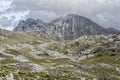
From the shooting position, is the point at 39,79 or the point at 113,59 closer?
the point at 39,79

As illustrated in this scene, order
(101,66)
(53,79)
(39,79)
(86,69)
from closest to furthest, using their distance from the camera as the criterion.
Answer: (39,79) < (53,79) < (86,69) < (101,66)

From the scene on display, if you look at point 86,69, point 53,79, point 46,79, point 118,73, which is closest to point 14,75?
point 46,79

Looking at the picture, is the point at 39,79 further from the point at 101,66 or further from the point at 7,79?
the point at 101,66

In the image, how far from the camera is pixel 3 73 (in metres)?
47.3

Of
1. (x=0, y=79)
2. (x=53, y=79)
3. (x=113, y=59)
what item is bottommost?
(x=113, y=59)

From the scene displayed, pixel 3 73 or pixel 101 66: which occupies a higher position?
pixel 3 73

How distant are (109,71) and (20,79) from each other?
94.3 m

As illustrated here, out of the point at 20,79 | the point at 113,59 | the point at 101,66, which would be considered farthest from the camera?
the point at 113,59

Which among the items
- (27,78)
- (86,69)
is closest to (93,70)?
(86,69)

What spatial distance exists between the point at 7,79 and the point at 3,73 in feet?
5.80

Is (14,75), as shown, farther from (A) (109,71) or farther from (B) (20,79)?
(A) (109,71)

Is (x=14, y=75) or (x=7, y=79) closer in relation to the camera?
(x=7, y=79)

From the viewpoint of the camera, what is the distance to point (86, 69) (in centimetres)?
13238

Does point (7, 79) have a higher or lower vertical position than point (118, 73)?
higher
